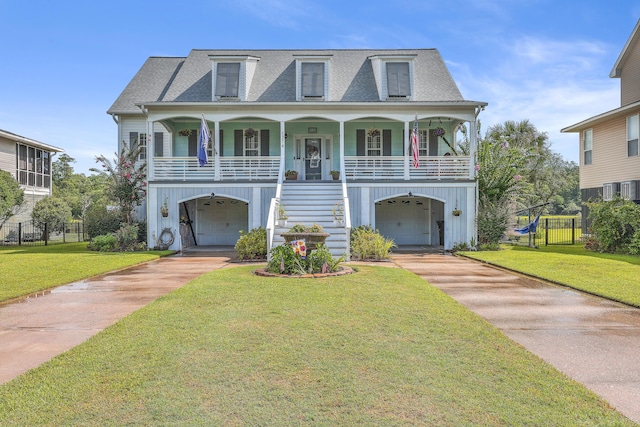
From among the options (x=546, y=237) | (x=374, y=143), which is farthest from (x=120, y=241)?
(x=546, y=237)

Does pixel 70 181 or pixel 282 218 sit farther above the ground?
pixel 70 181

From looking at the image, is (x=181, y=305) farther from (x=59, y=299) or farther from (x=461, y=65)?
(x=461, y=65)

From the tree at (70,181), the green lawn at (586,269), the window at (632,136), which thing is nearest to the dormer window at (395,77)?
the green lawn at (586,269)

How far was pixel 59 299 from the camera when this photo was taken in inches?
322

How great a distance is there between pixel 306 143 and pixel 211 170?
4.70m

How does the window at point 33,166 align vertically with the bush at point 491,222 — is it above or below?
above

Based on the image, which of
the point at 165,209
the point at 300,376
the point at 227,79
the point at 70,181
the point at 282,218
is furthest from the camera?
the point at 70,181

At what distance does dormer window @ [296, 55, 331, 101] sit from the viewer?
19.3 metres

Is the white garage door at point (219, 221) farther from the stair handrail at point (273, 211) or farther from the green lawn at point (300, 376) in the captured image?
the green lawn at point (300, 376)

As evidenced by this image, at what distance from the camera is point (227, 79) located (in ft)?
64.1

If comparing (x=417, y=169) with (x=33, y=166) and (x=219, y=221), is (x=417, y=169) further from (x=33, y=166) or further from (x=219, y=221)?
(x=33, y=166)

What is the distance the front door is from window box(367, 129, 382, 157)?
221 cm

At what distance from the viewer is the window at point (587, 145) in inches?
906

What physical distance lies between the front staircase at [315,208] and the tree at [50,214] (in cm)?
1371
